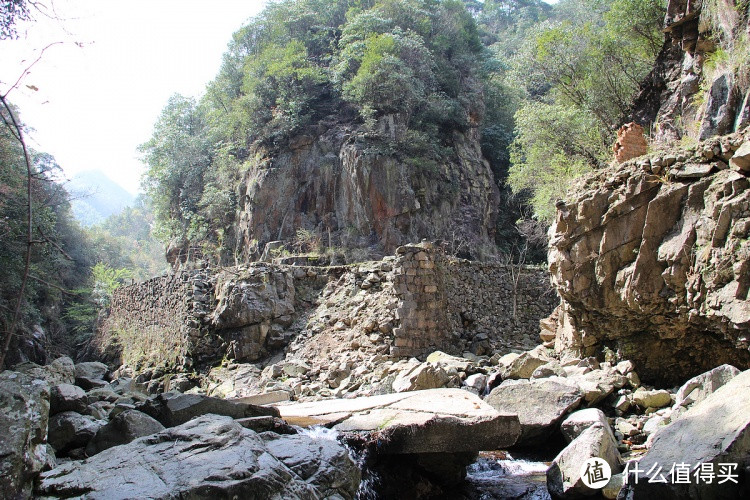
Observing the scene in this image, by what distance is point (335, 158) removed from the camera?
20.2 meters

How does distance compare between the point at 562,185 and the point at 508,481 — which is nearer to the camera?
the point at 508,481

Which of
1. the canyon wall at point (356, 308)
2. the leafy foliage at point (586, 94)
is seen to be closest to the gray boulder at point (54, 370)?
the canyon wall at point (356, 308)

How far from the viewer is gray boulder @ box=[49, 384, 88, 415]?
5.12 metres

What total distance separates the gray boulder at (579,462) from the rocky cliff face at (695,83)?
484 centimetres

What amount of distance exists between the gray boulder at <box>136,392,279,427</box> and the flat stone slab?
77cm

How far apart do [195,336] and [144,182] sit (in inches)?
672

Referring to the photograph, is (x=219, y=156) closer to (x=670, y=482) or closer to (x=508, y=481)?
(x=508, y=481)

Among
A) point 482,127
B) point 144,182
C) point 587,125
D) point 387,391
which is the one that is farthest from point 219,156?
point 387,391

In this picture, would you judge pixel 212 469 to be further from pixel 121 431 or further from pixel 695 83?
pixel 695 83

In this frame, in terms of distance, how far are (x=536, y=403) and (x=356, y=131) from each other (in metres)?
16.2

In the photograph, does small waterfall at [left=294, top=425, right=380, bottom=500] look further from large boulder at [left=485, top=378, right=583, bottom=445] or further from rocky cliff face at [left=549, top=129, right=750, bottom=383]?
rocky cliff face at [left=549, top=129, right=750, bottom=383]

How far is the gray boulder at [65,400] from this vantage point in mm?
5121

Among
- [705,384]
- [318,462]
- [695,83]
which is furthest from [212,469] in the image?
[695,83]

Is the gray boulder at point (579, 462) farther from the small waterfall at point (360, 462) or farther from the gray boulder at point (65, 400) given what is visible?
the gray boulder at point (65, 400)
